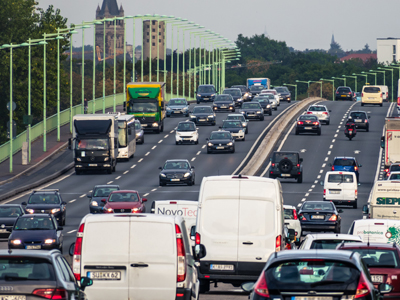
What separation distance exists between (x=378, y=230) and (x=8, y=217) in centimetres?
1805

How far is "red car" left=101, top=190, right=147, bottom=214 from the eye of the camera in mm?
36188

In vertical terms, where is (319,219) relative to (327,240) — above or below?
below

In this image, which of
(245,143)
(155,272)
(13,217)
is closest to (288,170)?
(245,143)

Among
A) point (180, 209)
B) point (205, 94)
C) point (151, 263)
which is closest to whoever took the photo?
point (151, 263)

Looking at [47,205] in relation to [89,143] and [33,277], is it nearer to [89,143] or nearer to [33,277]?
[89,143]

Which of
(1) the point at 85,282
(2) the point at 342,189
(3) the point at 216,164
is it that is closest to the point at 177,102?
(3) the point at 216,164

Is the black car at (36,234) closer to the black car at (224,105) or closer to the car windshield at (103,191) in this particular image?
the car windshield at (103,191)

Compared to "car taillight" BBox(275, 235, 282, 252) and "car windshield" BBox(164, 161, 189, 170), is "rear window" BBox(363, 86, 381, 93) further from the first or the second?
"car taillight" BBox(275, 235, 282, 252)

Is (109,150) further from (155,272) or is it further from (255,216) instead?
(155,272)

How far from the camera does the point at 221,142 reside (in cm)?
6331

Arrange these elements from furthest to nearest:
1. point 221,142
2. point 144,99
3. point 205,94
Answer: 1. point 205,94
2. point 144,99
3. point 221,142

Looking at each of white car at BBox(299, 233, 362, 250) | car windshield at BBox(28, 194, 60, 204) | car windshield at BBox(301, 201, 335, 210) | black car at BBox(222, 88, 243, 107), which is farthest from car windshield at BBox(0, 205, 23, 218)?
black car at BBox(222, 88, 243, 107)

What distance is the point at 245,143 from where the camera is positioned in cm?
6831

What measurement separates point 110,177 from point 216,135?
10.9m
